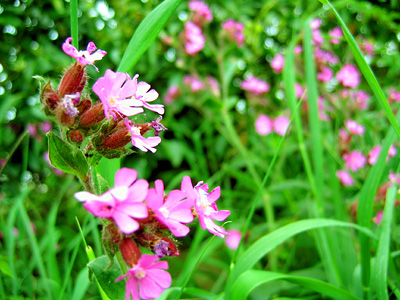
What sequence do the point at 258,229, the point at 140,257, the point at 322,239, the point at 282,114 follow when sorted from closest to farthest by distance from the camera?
the point at 140,257, the point at 322,239, the point at 258,229, the point at 282,114

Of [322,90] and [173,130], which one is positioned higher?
[322,90]

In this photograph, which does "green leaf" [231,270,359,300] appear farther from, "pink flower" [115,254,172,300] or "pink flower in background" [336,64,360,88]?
"pink flower in background" [336,64,360,88]

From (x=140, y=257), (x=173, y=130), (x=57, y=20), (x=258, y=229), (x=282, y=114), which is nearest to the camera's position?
(x=140, y=257)

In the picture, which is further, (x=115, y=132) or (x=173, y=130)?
(x=173, y=130)

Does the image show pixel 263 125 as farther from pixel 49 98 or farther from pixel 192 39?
pixel 49 98

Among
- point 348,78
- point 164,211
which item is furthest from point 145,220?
point 348,78

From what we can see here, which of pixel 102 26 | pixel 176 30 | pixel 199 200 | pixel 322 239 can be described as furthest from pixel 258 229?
pixel 102 26

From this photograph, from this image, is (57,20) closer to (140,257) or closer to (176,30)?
(176,30)

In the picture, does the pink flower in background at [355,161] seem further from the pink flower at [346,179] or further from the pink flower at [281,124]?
the pink flower at [281,124]
